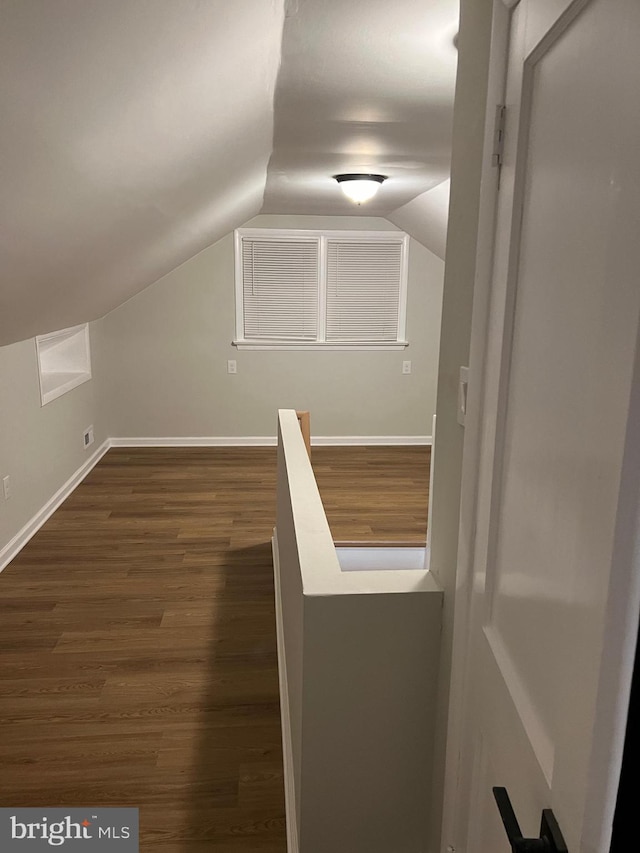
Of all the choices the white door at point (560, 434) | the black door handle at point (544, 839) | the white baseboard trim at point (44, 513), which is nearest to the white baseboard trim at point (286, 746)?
the white door at point (560, 434)

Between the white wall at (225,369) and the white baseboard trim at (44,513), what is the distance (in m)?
0.75

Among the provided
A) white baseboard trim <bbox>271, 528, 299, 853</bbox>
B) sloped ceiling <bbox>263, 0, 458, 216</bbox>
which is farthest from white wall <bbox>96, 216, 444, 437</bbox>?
white baseboard trim <bbox>271, 528, 299, 853</bbox>

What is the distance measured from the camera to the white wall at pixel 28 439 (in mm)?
3713

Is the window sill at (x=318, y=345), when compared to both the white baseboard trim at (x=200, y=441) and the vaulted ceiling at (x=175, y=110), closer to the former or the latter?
the white baseboard trim at (x=200, y=441)

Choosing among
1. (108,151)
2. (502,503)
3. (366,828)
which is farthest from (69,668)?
(502,503)

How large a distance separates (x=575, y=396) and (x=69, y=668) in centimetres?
256

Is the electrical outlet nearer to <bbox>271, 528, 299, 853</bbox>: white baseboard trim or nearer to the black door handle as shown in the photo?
<bbox>271, 528, 299, 853</bbox>: white baseboard trim

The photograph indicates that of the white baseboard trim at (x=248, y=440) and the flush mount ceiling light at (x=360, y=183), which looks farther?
the white baseboard trim at (x=248, y=440)

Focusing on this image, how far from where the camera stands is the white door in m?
0.67

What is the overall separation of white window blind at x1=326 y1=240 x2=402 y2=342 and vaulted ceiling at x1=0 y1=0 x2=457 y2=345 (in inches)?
109

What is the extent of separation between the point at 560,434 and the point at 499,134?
1.84ft

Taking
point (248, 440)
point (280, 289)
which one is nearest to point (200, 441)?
point (248, 440)

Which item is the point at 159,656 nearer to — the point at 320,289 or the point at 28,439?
the point at 28,439

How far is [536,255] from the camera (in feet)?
3.17
